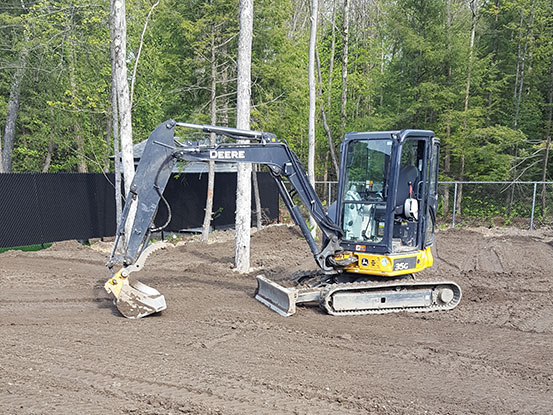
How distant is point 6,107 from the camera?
20.1 metres

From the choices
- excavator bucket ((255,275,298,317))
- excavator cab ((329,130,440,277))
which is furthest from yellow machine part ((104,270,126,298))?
excavator cab ((329,130,440,277))

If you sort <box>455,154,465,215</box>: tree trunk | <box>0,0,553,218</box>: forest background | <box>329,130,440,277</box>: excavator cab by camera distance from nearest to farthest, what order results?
1. <box>329,130,440,277</box>: excavator cab
2. <box>0,0,553,218</box>: forest background
3. <box>455,154,465,215</box>: tree trunk

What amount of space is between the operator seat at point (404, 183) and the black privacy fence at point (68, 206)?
10.5 meters

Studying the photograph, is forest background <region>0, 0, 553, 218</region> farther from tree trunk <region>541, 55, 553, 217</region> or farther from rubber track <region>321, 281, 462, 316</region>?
rubber track <region>321, 281, 462, 316</region>

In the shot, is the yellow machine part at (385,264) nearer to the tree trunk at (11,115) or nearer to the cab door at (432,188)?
the cab door at (432,188)

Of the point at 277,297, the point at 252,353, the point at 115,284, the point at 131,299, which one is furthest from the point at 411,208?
the point at 115,284

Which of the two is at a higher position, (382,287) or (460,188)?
(460,188)

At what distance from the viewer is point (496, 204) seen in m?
19.3

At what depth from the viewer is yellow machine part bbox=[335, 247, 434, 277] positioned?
7.14 metres

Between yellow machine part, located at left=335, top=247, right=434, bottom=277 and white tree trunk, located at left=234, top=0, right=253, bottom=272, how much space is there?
3415mm

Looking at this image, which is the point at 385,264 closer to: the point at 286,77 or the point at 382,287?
the point at 382,287

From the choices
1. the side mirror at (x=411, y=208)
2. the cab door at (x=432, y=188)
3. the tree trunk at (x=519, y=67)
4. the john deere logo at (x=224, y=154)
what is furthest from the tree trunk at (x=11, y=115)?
the tree trunk at (x=519, y=67)

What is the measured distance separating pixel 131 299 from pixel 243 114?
5065 mm

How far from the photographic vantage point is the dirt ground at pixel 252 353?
4.46 m
